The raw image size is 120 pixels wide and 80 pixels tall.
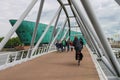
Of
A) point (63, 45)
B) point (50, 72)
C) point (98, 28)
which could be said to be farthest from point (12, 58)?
point (63, 45)

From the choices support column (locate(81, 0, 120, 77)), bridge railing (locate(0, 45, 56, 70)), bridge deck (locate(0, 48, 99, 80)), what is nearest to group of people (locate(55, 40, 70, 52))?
bridge railing (locate(0, 45, 56, 70))

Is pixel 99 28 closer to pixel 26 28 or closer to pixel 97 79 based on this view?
pixel 97 79

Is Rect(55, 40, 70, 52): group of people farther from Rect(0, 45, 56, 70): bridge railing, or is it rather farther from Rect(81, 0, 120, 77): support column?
Rect(81, 0, 120, 77): support column

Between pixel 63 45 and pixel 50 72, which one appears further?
pixel 63 45

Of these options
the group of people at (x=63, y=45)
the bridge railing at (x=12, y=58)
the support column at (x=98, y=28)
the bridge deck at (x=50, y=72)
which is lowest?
the bridge deck at (x=50, y=72)

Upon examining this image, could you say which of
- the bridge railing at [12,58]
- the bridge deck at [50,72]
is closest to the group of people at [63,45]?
the bridge railing at [12,58]

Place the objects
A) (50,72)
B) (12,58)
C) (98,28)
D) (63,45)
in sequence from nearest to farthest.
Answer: (98,28), (50,72), (12,58), (63,45)

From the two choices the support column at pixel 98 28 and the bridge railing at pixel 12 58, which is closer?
the support column at pixel 98 28

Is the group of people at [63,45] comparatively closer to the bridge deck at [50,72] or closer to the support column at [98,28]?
the bridge deck at [50,72]

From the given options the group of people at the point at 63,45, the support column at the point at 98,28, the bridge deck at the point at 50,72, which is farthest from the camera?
the group of people at the point at 63,45

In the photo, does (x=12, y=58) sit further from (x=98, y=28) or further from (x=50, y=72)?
(x=98, y=28)

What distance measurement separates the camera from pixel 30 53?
21188mm

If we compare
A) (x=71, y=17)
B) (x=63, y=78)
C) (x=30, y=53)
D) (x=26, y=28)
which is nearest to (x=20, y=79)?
(x=63, y=78)

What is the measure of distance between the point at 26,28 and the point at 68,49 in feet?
92.7
